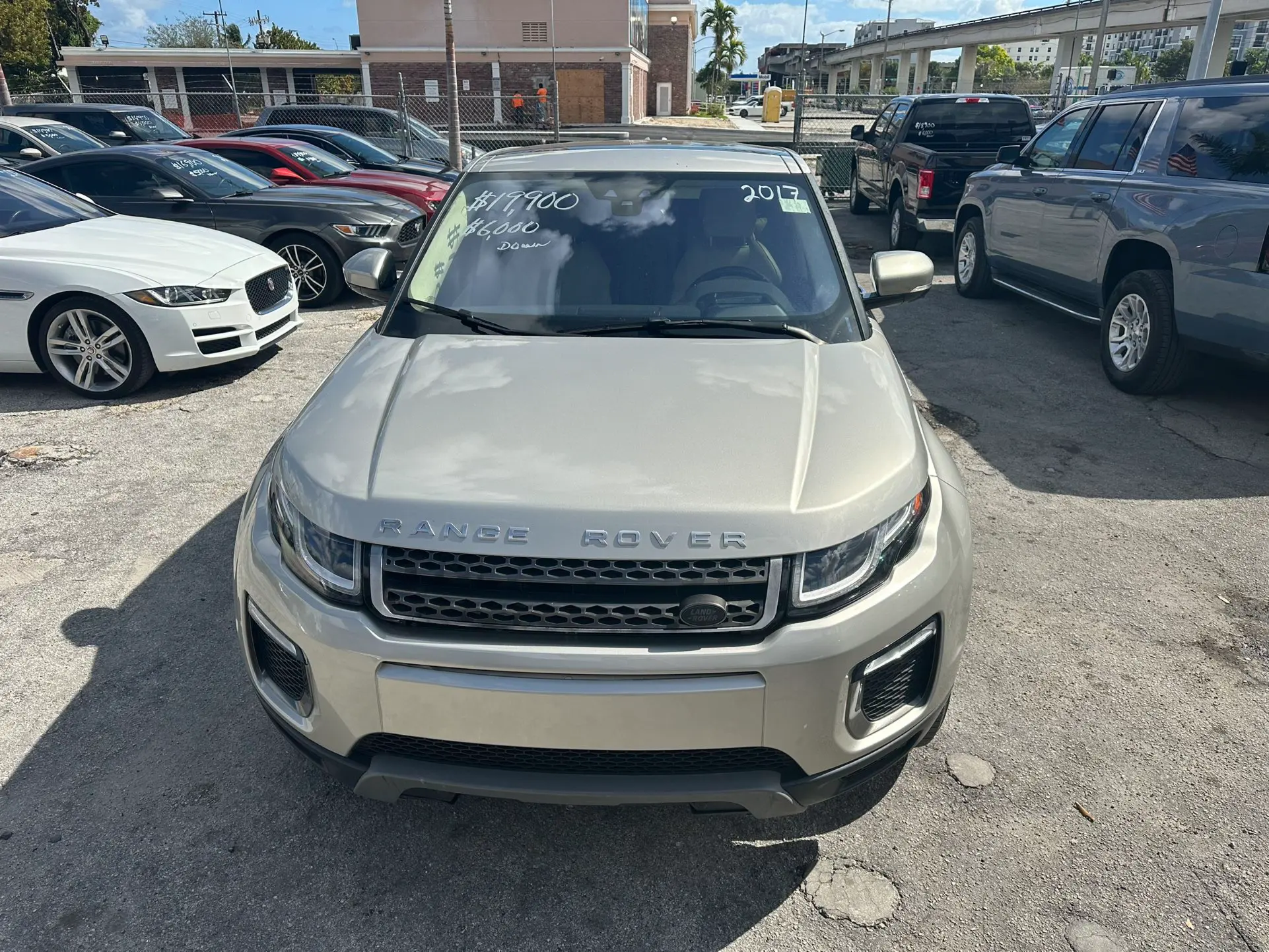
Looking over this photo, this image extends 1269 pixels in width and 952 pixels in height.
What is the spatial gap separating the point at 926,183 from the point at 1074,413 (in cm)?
519

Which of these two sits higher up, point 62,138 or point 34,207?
point 62,138

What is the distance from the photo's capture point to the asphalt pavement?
228 cm

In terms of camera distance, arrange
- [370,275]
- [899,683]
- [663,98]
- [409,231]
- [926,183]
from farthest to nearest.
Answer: [663,98], [926,183], [409,231], [370,275], [899,683]

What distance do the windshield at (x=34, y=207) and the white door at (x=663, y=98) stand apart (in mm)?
58251

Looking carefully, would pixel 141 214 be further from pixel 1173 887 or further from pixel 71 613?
pixel 1173 887

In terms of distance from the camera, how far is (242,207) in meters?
8.45

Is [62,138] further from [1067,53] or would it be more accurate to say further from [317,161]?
[1067,53]

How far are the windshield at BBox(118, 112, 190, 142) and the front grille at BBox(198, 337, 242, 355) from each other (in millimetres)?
10435

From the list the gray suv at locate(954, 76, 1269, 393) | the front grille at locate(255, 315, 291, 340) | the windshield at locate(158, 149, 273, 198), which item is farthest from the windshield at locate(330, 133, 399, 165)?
the gray suv at locate(954, 76, 1269, 393)

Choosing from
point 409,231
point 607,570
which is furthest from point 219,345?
point 607,570

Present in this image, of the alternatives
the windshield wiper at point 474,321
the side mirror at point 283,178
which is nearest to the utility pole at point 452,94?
the side mirror at point 283,178

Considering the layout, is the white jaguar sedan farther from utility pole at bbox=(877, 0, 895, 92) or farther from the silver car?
utility pole at bbox=(877, 0, 895, 92)

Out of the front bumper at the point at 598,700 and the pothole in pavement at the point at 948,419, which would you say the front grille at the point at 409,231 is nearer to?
the pothole in pavement at the point at 948,419

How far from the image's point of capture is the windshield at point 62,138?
11797 mm
